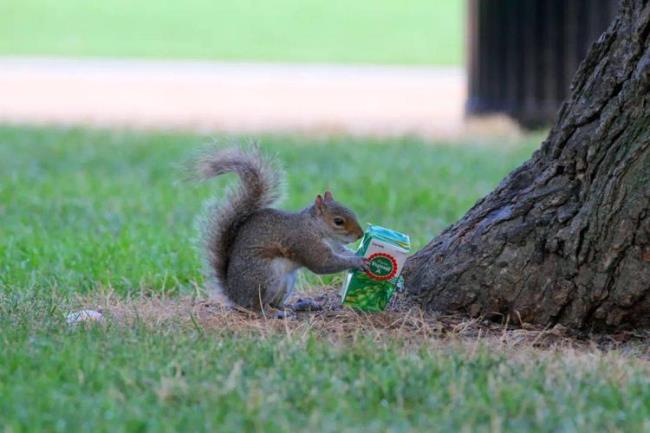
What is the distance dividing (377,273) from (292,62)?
2139 cm

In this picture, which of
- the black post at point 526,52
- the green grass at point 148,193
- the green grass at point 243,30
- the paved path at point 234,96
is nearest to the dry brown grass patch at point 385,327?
the green grass at point 148,193

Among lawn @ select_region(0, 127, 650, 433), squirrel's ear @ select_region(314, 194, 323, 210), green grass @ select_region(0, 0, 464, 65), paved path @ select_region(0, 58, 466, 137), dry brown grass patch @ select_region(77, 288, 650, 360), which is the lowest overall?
green grass @ select_region(0, 0, 464, 65)

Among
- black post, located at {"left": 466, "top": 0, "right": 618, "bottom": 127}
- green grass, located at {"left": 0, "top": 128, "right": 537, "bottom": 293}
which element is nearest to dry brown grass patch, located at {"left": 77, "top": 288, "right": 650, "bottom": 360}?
green grass, located at {"left": 0, "top": 128, "right": 537, "bottom": 293}

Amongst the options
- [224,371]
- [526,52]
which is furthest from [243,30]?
[224,371]

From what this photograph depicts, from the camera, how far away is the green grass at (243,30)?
→ 91.5 ft

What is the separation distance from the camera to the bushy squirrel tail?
5.33m

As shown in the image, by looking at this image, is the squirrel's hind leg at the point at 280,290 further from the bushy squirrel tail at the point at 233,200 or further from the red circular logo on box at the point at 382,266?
the red circular logo on box at the point at 382,266

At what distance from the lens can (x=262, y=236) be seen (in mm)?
5289

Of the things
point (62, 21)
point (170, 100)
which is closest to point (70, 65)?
point (170, 100)

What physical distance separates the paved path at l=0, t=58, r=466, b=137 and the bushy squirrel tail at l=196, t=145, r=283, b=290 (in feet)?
25.6

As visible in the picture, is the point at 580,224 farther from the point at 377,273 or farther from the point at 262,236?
the point at 262,236

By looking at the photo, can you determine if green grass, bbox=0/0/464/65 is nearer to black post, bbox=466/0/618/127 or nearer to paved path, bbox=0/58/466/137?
paved path, bbox=0/58/466/137

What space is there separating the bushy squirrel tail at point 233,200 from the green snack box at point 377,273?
47 centimetres

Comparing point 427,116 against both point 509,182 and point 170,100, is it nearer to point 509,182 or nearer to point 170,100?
point 170,100
